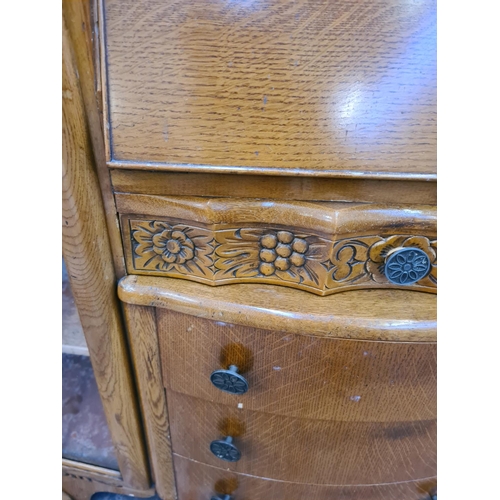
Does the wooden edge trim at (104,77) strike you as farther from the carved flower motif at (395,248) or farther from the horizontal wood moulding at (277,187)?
the carved flower motif at (395,248)

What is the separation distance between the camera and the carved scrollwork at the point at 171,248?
0.37 m

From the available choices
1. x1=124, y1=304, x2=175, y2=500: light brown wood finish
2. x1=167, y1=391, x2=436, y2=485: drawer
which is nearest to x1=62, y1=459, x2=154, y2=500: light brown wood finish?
x1=124, y1=304, x2=175, y2=500: light brown wood finish

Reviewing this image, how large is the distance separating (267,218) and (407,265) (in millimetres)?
153

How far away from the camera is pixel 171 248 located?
0.38 metres

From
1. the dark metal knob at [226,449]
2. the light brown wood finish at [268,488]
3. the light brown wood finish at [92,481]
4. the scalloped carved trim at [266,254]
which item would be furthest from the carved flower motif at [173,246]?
the light brown wood finish at [92,481]

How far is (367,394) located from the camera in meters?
0.41

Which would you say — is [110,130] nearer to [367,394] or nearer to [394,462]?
[367,394]

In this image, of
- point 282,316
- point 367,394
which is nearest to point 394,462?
point 367,394

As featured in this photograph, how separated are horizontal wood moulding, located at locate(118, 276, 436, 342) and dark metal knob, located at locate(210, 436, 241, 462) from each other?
0.68ft

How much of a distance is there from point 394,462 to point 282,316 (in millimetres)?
322

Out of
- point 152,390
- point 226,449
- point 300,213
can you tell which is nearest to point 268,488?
point 226,449

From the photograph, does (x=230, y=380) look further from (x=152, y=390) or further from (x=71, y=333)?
(x=71, y=333)

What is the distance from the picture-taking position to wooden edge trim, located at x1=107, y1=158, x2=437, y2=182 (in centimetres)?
31

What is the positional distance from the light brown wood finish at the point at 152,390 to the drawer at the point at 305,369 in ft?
0.05
